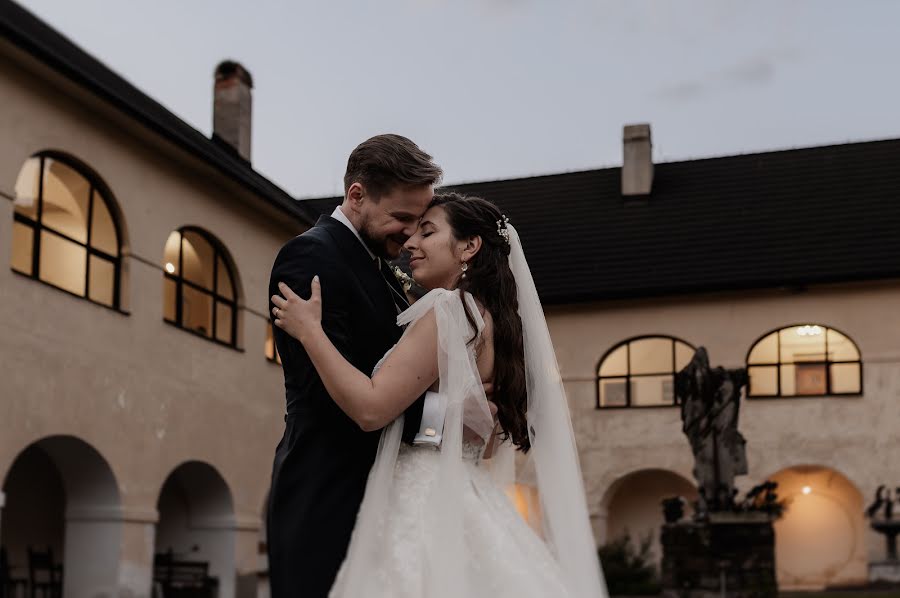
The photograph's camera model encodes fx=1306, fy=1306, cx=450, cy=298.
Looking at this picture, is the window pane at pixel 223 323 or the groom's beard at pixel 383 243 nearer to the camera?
the groom's beard at pixel 383 243

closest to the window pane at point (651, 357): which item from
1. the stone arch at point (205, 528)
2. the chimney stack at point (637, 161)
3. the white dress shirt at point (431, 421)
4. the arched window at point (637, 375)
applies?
the arched window at point (637, 375)

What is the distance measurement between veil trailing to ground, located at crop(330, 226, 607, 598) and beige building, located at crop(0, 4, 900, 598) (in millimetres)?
13304

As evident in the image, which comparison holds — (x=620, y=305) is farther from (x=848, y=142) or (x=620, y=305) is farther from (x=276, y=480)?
(x=276, y=480)

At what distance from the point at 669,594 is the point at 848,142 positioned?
56.0 ft

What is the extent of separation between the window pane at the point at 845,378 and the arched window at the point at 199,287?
1350 centimetres

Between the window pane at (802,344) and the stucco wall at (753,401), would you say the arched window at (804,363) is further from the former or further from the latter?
the stucco wall at (753,401)

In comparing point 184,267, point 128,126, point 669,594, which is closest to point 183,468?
point 184,267

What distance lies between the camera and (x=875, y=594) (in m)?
23.2

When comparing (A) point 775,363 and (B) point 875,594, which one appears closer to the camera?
(B) point 875,594

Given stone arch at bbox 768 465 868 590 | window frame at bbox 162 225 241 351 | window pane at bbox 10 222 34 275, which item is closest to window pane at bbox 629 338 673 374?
stone arch at bbox 768 465 868 590

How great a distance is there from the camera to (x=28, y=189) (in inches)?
700

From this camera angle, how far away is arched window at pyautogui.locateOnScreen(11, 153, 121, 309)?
1773 cm

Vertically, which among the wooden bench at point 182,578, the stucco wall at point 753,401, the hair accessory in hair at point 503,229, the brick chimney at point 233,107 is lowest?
the wooden bench at point 182,578

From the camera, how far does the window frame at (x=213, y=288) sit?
21703 millimetres
